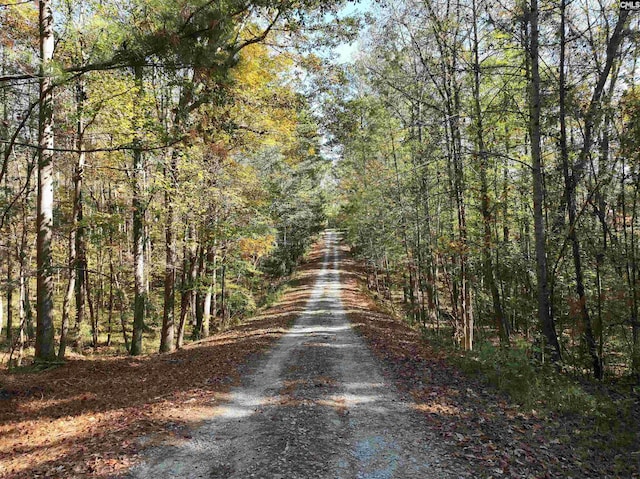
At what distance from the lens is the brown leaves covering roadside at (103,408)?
15.3 feet

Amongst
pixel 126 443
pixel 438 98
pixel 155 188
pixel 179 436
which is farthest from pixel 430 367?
pixel 438 98

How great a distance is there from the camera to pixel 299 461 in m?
4.56

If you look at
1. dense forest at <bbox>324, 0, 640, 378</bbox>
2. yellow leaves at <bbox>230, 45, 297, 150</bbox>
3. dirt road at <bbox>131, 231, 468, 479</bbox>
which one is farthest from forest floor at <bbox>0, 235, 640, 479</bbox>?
yellow leaves at <bbox>230, 45, 297, 150</bbox>

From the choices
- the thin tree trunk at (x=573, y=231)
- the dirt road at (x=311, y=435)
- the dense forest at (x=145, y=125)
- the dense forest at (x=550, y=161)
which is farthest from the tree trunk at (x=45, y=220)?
the thin tree trunk at (x=573, y=231)

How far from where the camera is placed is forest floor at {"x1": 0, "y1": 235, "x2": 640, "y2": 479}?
4.50 meters

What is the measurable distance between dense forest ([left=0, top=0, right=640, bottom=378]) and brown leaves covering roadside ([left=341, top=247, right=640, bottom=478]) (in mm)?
2047

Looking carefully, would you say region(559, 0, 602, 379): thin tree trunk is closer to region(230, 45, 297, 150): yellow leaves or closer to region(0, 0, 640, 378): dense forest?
region(0, 0, 640, 378): dense forest

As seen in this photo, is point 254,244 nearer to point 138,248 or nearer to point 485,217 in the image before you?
point 138,248

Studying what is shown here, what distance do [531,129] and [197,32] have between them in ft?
23.0

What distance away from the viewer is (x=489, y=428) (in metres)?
5.43

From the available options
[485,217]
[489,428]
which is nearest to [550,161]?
[485,217]

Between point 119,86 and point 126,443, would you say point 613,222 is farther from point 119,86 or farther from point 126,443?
point 119,86

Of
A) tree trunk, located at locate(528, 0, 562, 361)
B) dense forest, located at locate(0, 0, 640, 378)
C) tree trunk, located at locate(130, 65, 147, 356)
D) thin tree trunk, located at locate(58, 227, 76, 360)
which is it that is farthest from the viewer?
thin tree trunk, located at locate(58, 227, 76, 360)

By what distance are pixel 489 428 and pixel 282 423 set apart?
292cm
